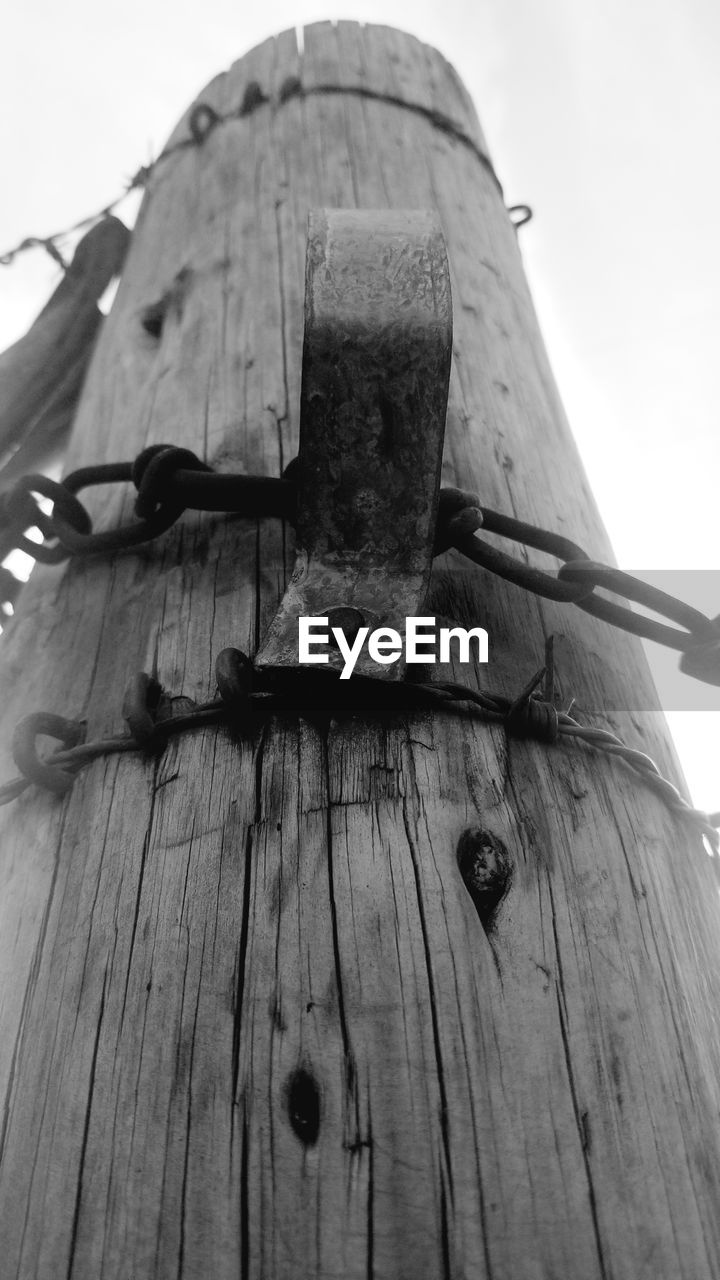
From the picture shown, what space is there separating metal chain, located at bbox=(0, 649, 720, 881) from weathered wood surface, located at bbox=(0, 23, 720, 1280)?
0.02m

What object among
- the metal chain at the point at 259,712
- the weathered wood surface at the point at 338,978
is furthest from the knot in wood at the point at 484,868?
the metal chain at the point at 259,712

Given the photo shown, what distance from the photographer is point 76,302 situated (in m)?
2.44

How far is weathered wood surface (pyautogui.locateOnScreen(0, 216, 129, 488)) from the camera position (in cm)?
230

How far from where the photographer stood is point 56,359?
2383 mm

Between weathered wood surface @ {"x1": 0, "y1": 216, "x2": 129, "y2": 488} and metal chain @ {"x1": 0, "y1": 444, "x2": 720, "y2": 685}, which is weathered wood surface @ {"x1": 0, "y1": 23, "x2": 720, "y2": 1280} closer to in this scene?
metal chain @ {"x1": 0, "y1": 444, "x2": 720, "y2": 685}

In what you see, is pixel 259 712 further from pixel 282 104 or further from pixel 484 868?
pixel 282 104

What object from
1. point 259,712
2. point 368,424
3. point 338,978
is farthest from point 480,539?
point 338,978

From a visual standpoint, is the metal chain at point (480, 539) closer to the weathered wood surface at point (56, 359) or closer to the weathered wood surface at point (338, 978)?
the weathered wood surface at point (338, 978)

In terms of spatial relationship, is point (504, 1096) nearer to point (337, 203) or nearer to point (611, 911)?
point (611, 911)

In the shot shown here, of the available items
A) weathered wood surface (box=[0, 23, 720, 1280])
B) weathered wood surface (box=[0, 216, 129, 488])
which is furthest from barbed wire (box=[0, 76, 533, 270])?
weathered wood surface (box=[0, 23, 720, 1280])

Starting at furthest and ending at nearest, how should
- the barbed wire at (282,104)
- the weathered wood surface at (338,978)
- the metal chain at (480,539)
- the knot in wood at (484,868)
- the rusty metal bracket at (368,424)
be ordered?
the barbed wire at (282,104) → the metal chain at (480,539) → the rusty metal bracket at (368,424) → the knot in wood at (484,868) → the weathered wood surface at (338,978)

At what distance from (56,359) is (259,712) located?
5.30 ft

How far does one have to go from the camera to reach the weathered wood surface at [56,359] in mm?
2305

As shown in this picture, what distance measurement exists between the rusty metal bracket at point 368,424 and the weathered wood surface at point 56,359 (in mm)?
1352
